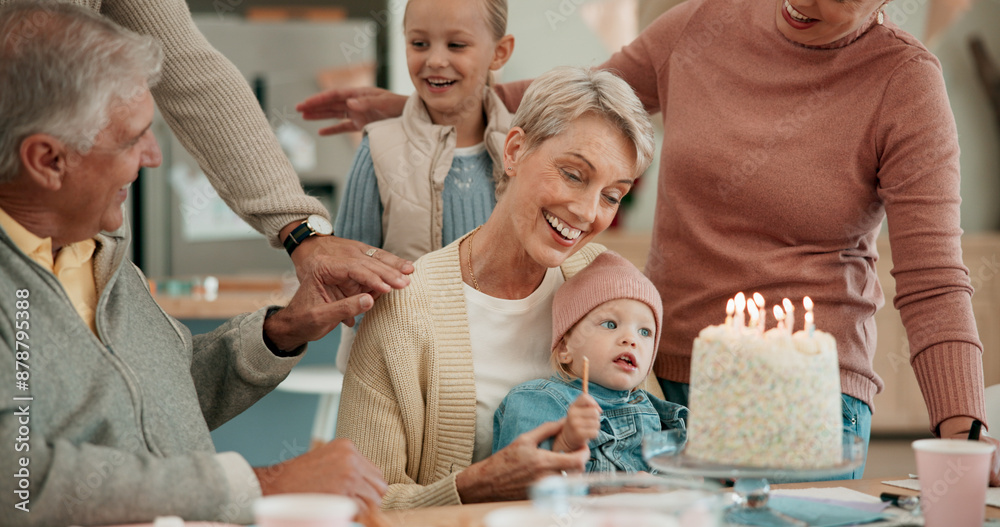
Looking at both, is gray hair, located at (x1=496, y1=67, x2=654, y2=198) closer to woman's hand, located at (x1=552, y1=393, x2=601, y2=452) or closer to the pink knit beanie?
the pink knit beanie

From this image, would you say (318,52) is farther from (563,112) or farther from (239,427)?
(563,112)

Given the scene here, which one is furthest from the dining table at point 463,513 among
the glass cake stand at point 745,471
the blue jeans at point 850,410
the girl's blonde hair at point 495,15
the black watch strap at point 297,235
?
the girl's blonde hair at point 495,15

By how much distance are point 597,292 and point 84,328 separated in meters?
0.86

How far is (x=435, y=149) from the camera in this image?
217cm

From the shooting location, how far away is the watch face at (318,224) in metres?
1.74

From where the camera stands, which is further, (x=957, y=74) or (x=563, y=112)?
(x=957, y=74)

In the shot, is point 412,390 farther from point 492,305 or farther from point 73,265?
point 73,265

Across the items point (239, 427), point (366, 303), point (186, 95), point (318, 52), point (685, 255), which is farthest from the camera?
point (318, 52)

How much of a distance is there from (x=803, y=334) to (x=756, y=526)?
0.86 feet

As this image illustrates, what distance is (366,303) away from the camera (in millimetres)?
1563

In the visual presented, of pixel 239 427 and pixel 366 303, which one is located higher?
pixel 366 303

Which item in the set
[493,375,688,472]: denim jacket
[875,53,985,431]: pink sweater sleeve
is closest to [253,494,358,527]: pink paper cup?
[493,375,688,472]: denim jacket

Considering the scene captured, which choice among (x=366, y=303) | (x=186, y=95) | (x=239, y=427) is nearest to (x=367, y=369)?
(x=366, y=303)

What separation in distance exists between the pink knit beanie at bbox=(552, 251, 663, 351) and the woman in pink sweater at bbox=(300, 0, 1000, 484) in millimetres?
223
